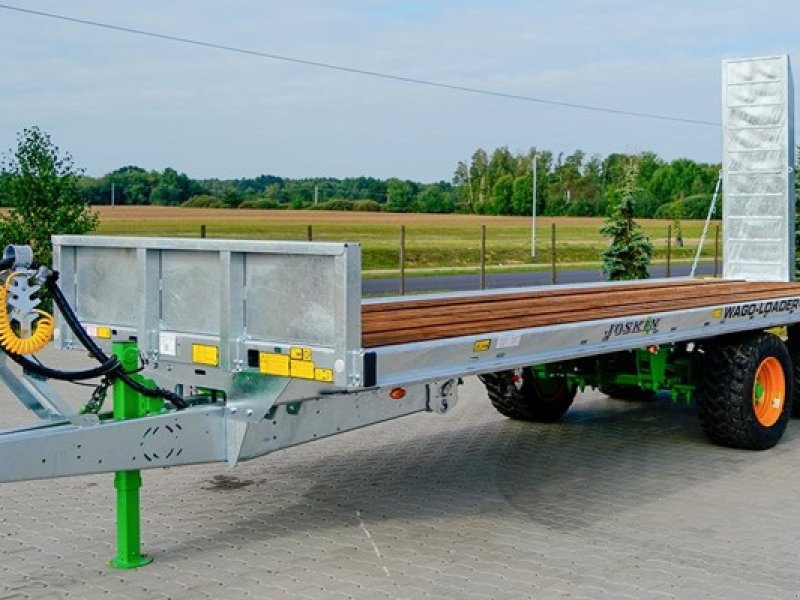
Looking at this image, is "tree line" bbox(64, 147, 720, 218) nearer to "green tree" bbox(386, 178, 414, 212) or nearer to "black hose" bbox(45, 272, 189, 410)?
"green tree" bbox(386, 178, 414, 212)

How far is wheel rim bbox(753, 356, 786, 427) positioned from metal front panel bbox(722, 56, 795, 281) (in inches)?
123

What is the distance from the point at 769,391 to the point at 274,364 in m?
4.96

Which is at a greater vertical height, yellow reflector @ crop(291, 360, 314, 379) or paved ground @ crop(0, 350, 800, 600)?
yellow reflector @ crop(291, 360, 314, 379)

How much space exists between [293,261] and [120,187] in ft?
168

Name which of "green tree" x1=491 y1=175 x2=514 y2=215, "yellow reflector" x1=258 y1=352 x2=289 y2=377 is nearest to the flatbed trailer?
"yellow reflector" x1=258 y1=352 x2=289 y2=377

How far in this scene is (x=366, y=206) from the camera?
6325 cm

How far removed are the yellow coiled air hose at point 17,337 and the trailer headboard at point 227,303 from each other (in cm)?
69

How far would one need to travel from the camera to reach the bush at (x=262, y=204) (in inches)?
2250

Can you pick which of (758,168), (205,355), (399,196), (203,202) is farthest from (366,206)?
(205,355)

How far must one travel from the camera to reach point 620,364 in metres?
8.74

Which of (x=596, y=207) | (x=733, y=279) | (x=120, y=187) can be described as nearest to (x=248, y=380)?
(x=733, y=279)

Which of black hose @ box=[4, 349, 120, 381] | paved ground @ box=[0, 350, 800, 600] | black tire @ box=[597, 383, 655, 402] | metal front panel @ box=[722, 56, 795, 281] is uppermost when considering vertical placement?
metal front panel @ box=[722, 56, 795, 281]

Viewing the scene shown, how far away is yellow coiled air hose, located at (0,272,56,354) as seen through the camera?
16.1 ft

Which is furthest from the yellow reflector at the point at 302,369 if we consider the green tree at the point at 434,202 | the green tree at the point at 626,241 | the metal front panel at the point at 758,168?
the green tree at the point at 434,202
